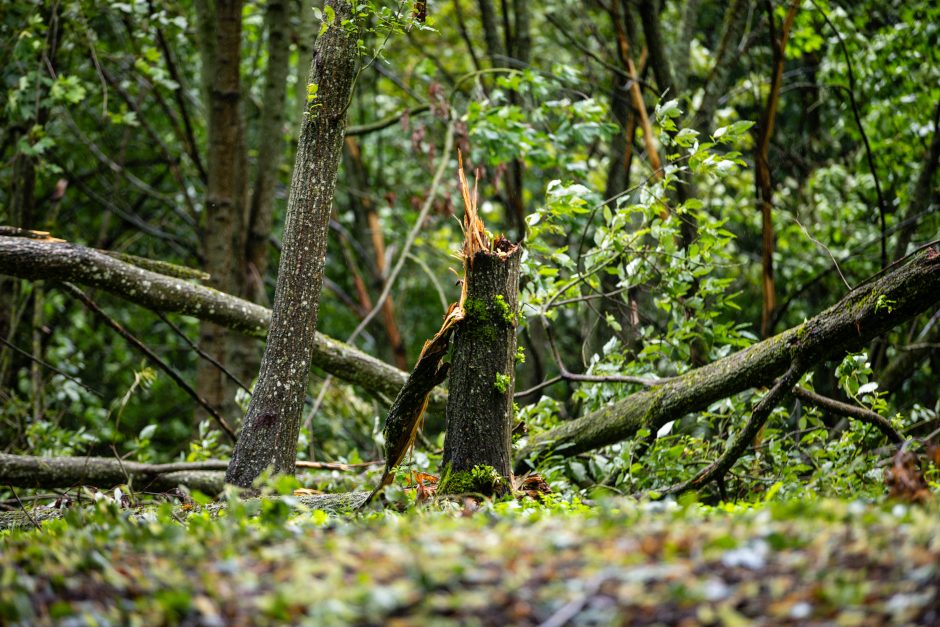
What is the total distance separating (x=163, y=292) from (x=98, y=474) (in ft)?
4.34

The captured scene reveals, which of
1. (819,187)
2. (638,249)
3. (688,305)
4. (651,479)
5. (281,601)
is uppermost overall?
(819,187)

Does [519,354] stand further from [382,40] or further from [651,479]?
[382,40]

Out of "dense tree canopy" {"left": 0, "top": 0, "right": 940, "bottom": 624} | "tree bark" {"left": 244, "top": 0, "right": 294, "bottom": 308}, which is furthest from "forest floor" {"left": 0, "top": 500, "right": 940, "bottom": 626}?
"tree bark" {"left": 244, "top": 0, "right": 294, "bottom": 308}

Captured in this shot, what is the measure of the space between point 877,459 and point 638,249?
5.46ft

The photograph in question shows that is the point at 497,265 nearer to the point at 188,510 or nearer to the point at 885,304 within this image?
the point at 885,304

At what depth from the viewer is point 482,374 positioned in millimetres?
3402

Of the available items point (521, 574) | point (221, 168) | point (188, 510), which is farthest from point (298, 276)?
point (221, 168)

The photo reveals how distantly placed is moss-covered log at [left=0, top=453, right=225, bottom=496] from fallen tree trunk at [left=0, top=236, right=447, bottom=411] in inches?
33.7

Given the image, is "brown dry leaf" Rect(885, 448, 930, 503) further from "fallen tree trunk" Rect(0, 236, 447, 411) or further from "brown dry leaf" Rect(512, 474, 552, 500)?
"fallen tree trunk" Rect(0, 236, 447, 411)

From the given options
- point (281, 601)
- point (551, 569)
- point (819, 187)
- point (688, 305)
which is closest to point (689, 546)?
point (551, 569)

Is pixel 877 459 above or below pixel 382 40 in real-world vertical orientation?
below

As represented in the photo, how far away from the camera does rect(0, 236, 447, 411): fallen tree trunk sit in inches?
156

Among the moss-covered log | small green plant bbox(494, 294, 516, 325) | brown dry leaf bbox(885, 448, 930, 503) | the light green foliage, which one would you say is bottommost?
the moss-covered log

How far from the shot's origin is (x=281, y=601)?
1.58 metres
